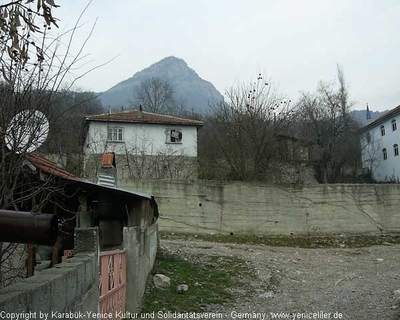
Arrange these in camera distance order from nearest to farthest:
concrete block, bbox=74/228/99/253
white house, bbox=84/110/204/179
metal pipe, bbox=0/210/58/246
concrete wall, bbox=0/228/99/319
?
1. metal pipe, bbox=0/210/58/246
2. concrete wall, bbox=0/228/99/319
3. concrete block, bbox=74/228/99/253
4. white house, bbox=84/110/204/179

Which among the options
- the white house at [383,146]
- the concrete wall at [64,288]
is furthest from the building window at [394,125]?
the concrete wall at [64,288]

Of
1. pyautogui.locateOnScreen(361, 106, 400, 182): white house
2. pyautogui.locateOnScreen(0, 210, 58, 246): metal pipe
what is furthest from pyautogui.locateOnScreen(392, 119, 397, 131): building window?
pyautogui.locateOnScreen(0, 210, 58, 246): metal pipe

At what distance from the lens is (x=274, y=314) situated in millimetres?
6812

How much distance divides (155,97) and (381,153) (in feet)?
76.7

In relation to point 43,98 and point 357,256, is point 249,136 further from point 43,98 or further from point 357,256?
point 43,98

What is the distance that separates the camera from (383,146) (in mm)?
36906

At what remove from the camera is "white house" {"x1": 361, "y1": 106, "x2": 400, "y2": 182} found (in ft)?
114

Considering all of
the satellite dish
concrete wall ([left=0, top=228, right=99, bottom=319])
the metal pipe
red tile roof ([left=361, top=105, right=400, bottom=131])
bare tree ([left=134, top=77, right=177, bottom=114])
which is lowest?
concrete wall ([left=0, top=228, right=99, bottom=319])

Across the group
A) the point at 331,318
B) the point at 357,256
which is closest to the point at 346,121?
the point at 357,256

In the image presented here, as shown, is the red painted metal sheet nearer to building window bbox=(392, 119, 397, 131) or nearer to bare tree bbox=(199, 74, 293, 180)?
bare tree bbox=(199, 74, 293, 180)

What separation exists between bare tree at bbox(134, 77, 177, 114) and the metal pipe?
3918cm

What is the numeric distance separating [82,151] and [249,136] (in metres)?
14.2

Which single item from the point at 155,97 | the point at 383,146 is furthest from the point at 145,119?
the point at 383,146

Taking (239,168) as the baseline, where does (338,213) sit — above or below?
below
